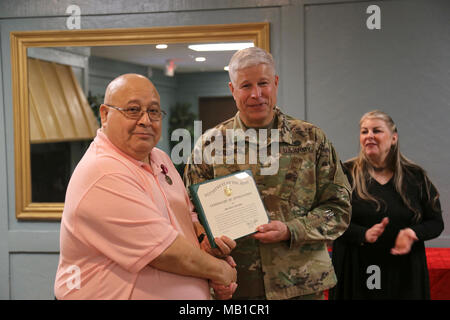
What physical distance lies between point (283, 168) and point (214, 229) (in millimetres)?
458

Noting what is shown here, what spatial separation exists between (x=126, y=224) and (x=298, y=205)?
0.86 m

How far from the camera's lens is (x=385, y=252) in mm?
2637

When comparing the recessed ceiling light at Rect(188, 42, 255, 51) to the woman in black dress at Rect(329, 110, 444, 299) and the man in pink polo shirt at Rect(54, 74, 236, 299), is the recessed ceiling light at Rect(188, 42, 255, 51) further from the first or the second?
the man in pink polo shirt at Rect(54, 74, 236, 299)

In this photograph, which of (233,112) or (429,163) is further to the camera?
(233,112)

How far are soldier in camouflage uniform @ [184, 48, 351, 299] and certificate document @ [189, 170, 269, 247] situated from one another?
18 cm

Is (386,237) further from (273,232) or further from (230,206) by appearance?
(230,206)

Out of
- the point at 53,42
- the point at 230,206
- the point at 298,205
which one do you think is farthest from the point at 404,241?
the point at 53,42

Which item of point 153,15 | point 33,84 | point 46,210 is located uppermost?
point 153,15

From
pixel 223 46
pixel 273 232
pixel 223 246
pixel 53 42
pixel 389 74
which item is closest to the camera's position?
pixel 223 246

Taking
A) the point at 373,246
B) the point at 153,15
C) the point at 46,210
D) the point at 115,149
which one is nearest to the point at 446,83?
the point at 373,246

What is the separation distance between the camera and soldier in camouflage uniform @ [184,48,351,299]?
6.23 feet

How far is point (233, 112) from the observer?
11.1ft

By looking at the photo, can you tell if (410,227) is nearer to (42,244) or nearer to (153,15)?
(153,15)

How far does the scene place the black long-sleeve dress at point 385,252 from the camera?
2.57 m
